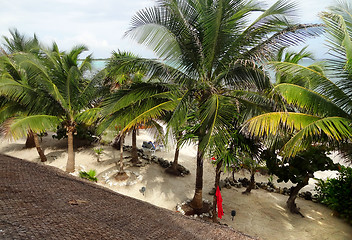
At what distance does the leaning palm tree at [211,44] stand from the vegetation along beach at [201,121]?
28 millimetres

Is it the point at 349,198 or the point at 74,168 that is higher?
the point at 349,198

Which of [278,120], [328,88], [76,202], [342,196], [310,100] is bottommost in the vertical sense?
[342,196]

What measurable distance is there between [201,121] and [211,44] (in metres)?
1.91

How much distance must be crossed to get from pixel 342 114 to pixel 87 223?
5812 millimetres

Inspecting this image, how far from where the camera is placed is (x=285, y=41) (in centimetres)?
526

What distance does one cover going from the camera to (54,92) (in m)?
8.16

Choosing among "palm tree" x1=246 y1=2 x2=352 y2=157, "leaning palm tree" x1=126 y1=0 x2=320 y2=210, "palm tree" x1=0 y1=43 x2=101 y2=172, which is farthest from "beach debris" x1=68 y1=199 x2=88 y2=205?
"palm tree" x1=0 y1=43 x2=101 y2=172

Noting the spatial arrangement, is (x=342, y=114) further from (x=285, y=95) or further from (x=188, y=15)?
(x=188, y=15)

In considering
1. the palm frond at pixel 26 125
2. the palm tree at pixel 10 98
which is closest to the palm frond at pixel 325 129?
the palm frond at pixel 26 125

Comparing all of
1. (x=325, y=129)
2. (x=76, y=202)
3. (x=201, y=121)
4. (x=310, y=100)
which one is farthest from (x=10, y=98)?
(x=325, y=129)

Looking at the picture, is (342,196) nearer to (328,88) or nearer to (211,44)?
(328,88)

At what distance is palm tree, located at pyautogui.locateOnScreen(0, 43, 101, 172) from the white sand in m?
1.66

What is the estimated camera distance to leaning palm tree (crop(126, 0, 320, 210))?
506 centimetres

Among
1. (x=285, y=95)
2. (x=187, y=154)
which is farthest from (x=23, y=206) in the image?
(x=187, y=154)
